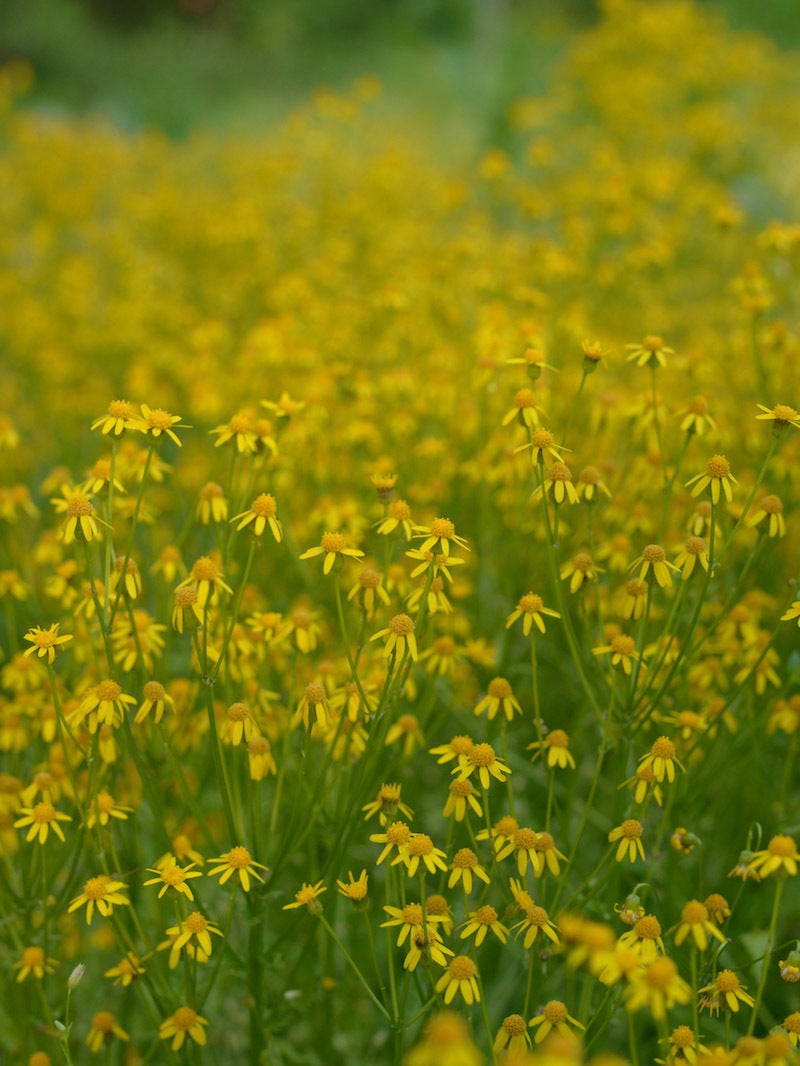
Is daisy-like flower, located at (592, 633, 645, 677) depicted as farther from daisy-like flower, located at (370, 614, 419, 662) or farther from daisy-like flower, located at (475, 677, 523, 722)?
daisy-like flower, located at (370, 614, 419, 662)

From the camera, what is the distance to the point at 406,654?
2219 millimetres

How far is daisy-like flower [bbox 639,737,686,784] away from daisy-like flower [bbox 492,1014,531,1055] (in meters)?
0.60

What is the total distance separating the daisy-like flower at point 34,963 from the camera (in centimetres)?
230

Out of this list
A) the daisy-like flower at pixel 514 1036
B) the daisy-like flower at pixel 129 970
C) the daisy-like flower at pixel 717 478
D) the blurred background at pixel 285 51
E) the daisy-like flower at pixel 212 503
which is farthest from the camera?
the blurred background at pixel 285 51

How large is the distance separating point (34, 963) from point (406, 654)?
1.09 m

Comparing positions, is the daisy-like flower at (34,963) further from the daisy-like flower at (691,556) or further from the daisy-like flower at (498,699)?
the daisy-like flower at (691,556)

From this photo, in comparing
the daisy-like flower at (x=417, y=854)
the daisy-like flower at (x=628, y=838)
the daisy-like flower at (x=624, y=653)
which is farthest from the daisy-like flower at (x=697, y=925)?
the daisy-like flower at (x=624, y=653)

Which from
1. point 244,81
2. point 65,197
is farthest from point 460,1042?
point 244,81

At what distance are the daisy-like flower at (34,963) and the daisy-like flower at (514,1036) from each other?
1059mm

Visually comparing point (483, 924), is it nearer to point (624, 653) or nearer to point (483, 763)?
point (483, 763)

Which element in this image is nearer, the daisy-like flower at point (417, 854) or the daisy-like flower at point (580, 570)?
the daisy-like flower at point (417, 854)

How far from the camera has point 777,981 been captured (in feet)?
9.68

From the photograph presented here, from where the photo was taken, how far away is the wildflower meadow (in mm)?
2188

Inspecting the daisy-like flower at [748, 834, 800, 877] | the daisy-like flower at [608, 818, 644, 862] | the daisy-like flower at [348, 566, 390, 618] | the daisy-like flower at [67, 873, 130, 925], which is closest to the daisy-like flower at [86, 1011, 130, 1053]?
the daisy-like flower at [67, 873, 130, 925]
